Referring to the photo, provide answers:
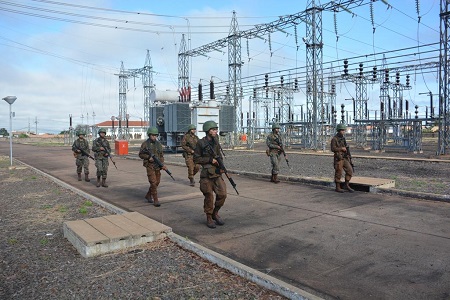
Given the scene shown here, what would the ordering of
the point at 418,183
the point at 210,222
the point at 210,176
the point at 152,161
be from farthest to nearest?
the point at 418,183 → the point at 152,161 → the point at 210,222 → the point at 210,176

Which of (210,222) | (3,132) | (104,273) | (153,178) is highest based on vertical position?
(3,132)

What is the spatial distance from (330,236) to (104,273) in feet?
12.1

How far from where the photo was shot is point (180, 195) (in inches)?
417

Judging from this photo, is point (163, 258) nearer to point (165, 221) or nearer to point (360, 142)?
point (165, 221)

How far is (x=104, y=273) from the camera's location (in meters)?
4.79

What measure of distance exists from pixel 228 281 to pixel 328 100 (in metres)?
45.0

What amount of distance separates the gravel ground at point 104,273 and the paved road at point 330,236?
642 millimetres

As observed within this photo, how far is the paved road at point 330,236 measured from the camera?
4.46 metres

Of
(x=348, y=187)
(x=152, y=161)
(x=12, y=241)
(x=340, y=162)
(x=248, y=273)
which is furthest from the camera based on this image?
(x=348, y=187)

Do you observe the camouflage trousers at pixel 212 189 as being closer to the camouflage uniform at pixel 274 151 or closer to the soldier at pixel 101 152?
the camouflage uniform at pixel 274 151

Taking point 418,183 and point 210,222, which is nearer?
point 210,222

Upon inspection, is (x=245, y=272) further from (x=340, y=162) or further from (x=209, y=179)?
(x=340, y=162)

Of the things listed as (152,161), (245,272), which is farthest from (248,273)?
(152,161)

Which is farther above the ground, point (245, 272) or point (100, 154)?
point (100, 154)
